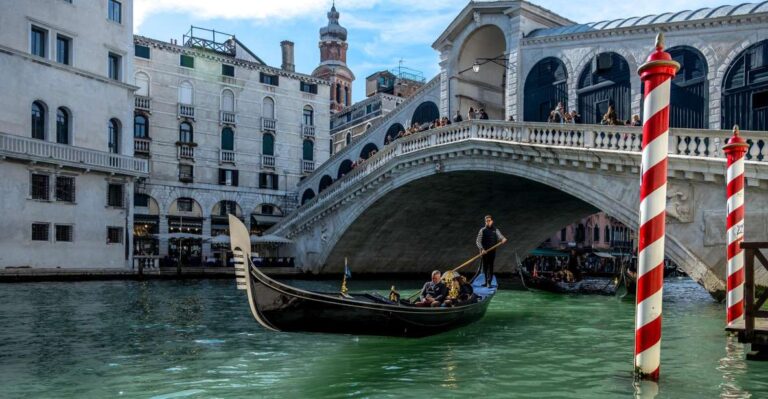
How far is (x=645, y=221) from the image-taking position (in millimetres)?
4715

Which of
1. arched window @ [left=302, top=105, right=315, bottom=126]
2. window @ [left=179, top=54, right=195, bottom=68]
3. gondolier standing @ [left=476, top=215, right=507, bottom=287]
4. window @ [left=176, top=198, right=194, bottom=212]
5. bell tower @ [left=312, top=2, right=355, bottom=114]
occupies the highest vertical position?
bell tower @ [left=312, top=2, right=355, bottom=114]

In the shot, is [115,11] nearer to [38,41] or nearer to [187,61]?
[38,41]

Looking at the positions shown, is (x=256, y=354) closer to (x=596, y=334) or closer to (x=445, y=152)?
(x=596, y=334)

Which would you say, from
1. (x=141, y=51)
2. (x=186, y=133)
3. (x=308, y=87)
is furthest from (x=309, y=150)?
(x=141, y=51)

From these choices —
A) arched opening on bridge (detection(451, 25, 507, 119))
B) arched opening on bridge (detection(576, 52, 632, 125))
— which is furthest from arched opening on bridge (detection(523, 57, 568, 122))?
arched opening on bridge (detection(451, 25, 507, 119))

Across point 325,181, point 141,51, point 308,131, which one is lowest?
point 325,181

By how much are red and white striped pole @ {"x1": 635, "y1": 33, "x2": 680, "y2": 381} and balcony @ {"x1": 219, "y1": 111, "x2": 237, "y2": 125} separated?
22.4 metres

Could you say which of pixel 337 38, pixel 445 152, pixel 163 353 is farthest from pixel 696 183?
pixel 337 38

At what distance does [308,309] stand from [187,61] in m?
20.4

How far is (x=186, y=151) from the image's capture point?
25125mm

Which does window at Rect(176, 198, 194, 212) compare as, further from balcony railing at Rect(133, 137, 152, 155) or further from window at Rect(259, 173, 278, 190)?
window at Rect(259, 173, 278, 190)

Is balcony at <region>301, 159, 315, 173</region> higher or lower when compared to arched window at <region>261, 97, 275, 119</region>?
lower

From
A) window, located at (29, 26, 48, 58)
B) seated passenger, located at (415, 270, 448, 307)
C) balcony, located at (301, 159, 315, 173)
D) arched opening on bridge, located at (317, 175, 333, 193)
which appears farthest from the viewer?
balcony, located at (301, 159, 315, 173)

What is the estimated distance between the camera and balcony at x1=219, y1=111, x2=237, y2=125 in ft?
84.6
